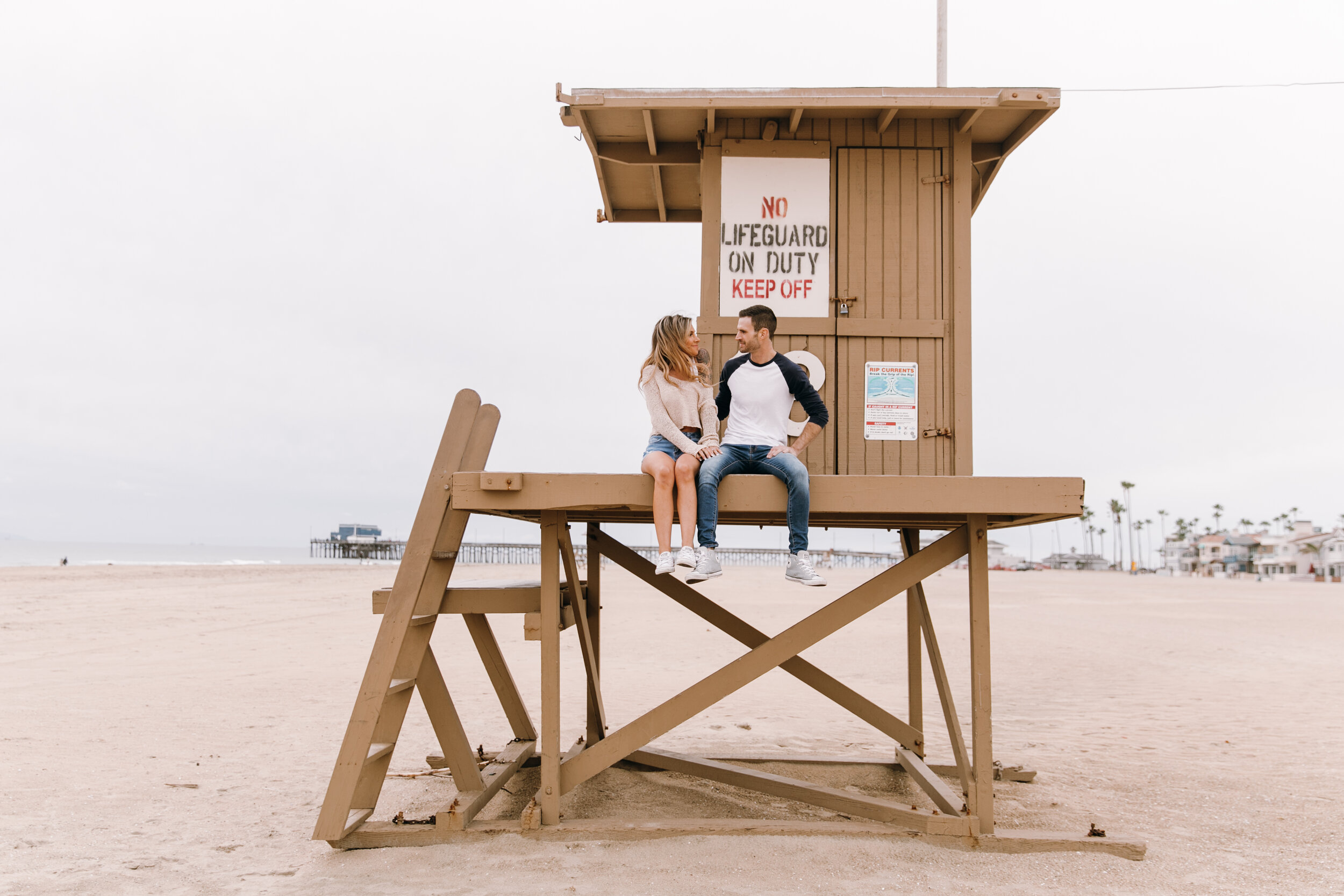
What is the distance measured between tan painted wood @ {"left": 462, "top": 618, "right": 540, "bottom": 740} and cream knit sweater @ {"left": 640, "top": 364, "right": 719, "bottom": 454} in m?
1.26

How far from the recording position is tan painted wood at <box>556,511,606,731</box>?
5.31 meters

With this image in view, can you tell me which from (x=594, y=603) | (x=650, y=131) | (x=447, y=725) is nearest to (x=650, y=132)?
(x=650, y=131)

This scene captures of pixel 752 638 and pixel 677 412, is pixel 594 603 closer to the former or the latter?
pixel 752 638

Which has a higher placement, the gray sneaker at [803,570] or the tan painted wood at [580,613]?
the gray sneaker at [803,570]

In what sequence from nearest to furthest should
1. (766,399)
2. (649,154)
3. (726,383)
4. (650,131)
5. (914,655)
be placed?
(766,399), (726,383), (650,131), (649,154), (914,655)

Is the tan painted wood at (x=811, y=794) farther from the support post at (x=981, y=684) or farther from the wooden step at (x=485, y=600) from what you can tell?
the wooden step at (x=485, y=600)

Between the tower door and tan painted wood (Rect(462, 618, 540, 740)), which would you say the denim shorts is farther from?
the tower door

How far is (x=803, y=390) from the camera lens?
5156 mm

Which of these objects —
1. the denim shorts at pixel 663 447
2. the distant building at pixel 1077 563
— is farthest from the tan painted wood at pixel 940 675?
the distant building at pixel 1077 563

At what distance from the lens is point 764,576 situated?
42.8 metres

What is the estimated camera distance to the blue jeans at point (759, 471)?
4633mm

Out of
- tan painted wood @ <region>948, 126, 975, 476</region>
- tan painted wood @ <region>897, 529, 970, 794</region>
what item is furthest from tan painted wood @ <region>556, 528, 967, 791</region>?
tan painted wood @ <region>948, 126, 975, 476</region>

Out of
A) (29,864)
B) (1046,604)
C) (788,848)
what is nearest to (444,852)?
(788,848)

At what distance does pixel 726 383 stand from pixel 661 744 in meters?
3.88
